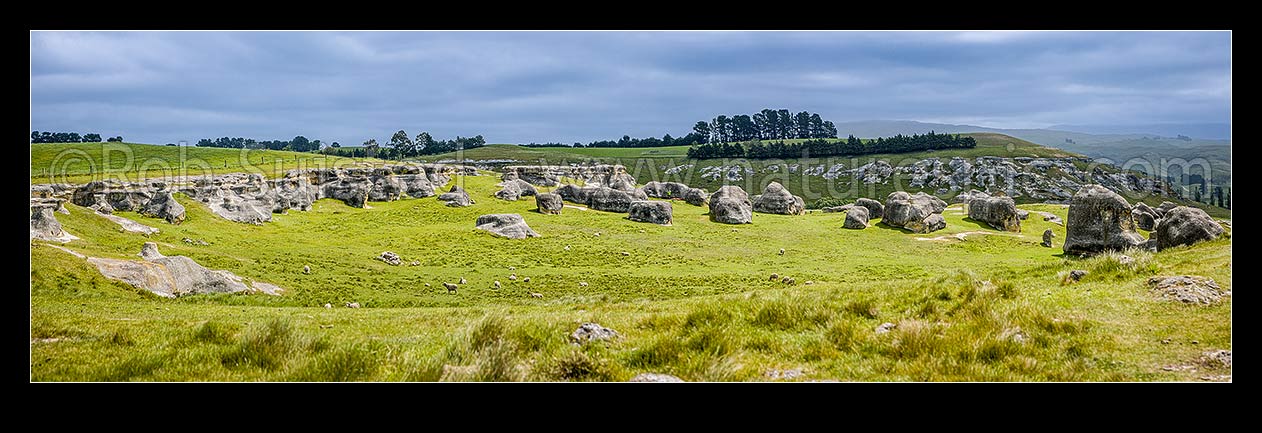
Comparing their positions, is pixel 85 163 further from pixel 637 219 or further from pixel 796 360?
pixel 796 360

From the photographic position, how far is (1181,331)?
28.6 ft

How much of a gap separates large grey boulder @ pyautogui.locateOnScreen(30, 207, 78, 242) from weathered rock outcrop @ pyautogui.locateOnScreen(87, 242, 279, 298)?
583 centimetres

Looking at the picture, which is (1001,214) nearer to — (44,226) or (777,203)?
(777,203)

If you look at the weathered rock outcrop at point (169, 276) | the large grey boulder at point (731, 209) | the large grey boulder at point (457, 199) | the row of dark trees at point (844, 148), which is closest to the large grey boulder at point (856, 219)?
the large grey boulder at point (731, 209)

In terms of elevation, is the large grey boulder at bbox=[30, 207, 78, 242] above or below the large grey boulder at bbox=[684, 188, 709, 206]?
below

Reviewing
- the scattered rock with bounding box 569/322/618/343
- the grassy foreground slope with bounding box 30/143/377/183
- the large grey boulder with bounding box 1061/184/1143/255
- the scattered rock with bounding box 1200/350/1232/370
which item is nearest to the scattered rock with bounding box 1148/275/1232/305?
the scattered rock with bounding box 1200/350/1232/370

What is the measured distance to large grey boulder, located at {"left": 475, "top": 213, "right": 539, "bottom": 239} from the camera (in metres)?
48.0

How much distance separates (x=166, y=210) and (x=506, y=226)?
2406cm

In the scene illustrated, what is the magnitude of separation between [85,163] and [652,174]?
4356 inches

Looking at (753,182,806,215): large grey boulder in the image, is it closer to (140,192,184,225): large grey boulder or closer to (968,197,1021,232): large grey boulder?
(968,197,1021,232): large grey boulder

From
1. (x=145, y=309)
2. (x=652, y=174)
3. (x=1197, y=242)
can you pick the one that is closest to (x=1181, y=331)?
(x=1197, y=242)

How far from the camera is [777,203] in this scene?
70.2m

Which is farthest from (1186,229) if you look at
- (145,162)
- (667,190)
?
(145,162)
